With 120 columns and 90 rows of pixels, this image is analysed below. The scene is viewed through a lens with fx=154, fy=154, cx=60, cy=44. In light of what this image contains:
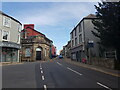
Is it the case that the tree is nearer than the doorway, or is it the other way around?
the tree

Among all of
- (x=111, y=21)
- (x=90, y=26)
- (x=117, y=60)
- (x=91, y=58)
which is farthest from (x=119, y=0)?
(x=90, y=26)

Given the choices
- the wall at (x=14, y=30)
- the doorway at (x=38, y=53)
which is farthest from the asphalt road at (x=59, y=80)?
the doorway at (x=38, y=53)

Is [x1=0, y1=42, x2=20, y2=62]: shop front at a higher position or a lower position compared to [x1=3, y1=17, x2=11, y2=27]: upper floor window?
lower

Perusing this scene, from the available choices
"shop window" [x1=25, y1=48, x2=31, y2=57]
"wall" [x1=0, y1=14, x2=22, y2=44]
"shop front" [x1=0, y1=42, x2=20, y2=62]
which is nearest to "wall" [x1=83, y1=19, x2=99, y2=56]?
"wall" [x1=0, y1=14, x2=22, y2=44]

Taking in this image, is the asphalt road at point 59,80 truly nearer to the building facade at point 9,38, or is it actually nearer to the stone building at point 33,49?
the building facade at point 9,38

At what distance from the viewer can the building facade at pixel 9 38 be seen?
3238 cm

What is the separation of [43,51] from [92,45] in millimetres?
25957

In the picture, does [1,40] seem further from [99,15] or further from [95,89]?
[95,89]

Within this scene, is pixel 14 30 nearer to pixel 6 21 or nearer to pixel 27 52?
pixel 6 21

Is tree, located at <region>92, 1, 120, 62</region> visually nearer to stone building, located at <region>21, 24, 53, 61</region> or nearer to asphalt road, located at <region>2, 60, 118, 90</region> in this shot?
asphalt road, located at <region>2, 60, 118, 90</region>

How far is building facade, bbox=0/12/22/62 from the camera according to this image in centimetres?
3238

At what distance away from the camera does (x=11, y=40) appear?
116 ft

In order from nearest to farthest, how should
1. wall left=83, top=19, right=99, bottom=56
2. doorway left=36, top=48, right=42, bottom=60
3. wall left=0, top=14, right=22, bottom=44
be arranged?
1. wall left=83, top=19, right=99, bottom=56
2. wall left=0, top=14, right=22, bottom=44
3. doorway left=36, top=48, right=42, bottom=60

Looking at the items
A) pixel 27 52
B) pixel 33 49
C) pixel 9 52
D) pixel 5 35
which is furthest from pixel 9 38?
pixel 27 52
